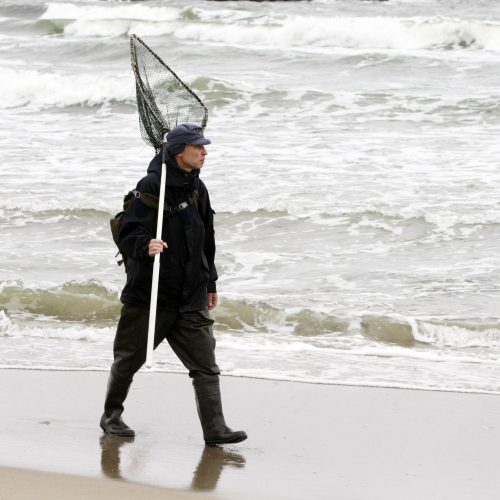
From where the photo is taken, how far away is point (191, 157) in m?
5.28

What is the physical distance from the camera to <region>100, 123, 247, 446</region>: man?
17.3ft

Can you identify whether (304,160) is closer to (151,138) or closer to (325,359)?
(325,359)

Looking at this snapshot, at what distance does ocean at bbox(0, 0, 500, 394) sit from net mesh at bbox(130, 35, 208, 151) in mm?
1860

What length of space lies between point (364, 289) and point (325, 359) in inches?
77.0

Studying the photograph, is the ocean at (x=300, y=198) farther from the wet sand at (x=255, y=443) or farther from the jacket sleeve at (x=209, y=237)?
the jacket sleeve at (x=209, y=237)

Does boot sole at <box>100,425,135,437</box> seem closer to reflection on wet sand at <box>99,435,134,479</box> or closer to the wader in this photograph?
reflection on wet sand at <box>99,435,134,479</box>

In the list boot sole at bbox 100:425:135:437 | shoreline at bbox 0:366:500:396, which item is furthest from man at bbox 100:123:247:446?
shoreline at bbox 0:366:500:396

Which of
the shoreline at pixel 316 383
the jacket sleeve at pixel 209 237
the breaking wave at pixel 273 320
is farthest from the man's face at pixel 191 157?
the breaking wave at pixel 273 320

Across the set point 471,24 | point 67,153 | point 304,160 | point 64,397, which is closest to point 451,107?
point 304,160

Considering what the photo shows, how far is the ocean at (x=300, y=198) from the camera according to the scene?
808 centimetres

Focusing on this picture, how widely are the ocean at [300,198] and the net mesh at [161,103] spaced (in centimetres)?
186

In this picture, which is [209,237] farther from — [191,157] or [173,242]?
[191,157]

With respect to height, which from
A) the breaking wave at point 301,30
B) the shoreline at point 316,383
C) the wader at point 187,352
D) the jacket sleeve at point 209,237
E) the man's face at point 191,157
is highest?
the man's face at point 191,157

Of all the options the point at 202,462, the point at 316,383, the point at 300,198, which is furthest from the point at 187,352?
the point at 300,198
